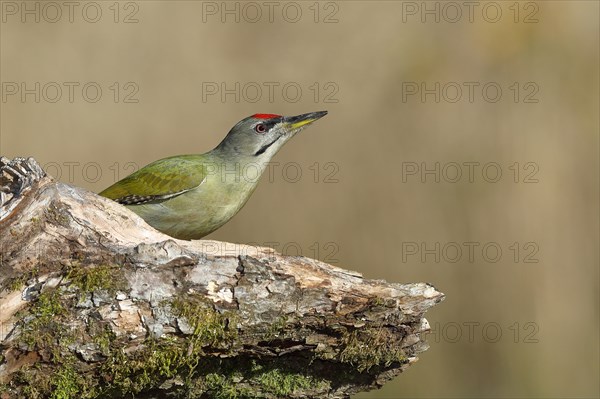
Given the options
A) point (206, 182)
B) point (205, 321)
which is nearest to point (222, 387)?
point (205, 321)

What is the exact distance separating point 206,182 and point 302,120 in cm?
103

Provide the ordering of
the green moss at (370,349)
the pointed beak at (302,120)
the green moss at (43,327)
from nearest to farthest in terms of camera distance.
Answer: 1. the green moss at (43,327)
2. the green moss at (370,349)
3. the pointed beak at (302,120)

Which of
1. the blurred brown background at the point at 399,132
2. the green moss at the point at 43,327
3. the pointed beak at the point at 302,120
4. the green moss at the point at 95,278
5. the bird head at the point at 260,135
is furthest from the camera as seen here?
the blurred brown background at the point at 399,132

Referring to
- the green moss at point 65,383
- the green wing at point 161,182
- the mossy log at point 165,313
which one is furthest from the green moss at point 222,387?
the green wing at point 161,182

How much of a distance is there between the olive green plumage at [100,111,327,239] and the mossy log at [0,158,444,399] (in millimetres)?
2091

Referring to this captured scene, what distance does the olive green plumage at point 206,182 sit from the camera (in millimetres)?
6934

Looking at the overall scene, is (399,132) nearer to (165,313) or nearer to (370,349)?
(370,349)

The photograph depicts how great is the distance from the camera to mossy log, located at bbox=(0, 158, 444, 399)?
4246 millimetres

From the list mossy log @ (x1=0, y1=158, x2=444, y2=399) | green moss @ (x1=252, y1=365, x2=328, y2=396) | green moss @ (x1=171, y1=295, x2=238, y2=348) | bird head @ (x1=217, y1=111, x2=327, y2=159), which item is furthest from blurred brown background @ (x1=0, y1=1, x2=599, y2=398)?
green moss @ (x1=171, y1=295, x2=238, y2=348)

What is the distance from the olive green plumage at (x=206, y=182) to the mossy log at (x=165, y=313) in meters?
2.09

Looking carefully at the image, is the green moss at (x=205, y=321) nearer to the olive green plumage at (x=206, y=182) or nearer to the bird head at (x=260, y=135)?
the olive green plumage at (x=206, y=182)

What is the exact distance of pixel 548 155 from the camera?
8.12 metres

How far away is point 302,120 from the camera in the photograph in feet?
23.8

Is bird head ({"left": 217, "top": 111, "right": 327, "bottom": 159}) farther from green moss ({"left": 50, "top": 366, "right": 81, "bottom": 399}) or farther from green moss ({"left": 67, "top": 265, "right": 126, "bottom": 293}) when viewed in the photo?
green moss ({"left": 50, "top": 366, "right": 81, "bottom": 399})
